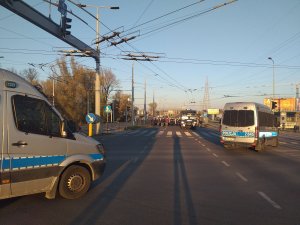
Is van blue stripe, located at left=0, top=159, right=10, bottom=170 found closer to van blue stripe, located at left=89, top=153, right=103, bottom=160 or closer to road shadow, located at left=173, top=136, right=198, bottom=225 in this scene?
van blue stripe, located at left=89, top=153, right=103, bottom=160

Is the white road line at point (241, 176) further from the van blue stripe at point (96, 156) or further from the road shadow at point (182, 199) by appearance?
the van blue stripe at point (96, 156)

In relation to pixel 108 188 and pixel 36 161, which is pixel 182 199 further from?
pixel 36 161

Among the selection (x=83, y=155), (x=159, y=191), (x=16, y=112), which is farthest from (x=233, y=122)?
(x=16, y=112)

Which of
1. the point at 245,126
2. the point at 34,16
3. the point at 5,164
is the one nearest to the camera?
the point at 5,164

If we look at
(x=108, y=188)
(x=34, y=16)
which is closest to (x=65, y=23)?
(x=34, y=16)

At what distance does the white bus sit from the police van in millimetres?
12513

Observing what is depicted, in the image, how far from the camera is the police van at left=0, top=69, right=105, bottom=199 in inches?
263

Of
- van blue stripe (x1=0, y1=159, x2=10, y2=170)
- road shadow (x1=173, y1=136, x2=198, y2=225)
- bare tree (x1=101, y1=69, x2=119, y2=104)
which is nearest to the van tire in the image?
van blue stripe (x1=0, y1=159, x2=10, y2=170)

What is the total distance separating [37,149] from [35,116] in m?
0.63

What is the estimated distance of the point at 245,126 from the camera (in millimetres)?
19547

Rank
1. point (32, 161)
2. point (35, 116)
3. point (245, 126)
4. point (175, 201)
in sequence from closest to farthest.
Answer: point (32, 161) < point (35, 116) < point (175, 201) < point (245, 126)

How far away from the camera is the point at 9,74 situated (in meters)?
6.96

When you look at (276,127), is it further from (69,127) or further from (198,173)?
(69,127)

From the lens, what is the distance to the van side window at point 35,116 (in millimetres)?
6930
